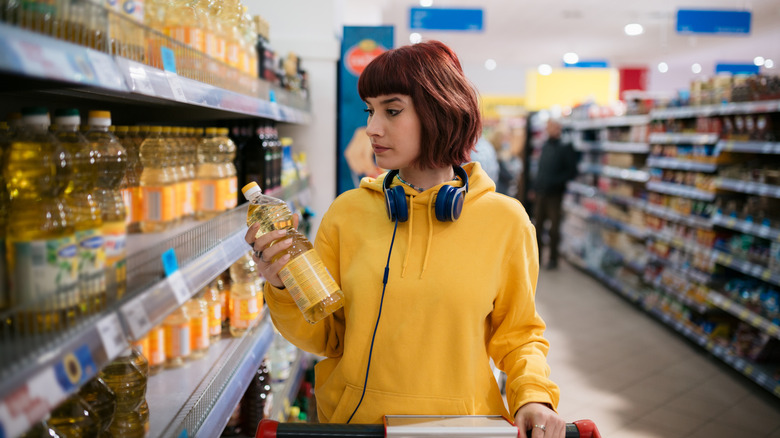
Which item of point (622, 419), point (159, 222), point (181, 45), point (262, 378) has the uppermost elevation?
point (181, 45)

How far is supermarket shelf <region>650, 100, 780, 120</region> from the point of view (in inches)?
172

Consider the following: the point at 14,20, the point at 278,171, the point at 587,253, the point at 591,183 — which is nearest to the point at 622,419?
the point at 278,171

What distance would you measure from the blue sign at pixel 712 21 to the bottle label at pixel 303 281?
9313 mm

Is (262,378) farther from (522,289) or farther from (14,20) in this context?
(14,20)

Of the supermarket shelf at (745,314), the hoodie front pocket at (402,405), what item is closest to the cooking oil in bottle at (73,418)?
the hoodie front pocket at (402,405)

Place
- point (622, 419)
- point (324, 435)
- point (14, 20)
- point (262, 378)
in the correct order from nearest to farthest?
point (14, 20) < point (324, 435) < point (262, 378) < point (622, 419)

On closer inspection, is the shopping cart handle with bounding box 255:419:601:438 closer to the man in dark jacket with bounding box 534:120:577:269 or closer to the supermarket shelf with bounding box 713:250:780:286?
the supermarket shelf with bounding box 713:250:780:286

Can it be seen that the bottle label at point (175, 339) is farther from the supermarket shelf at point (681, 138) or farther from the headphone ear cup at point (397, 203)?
the supermarket shelf at point (681, 138)

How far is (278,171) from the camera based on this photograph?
2.79 metres

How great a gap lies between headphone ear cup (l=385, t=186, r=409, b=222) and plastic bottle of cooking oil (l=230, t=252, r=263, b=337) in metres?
1.11

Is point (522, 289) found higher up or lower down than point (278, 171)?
lower down

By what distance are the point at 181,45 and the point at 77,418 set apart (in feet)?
2.94

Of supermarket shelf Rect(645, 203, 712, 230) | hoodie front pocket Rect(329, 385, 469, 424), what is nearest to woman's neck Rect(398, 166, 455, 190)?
hoodie front pocket Rect(329, 385, 469, 424)

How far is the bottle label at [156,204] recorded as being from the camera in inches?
62.4
